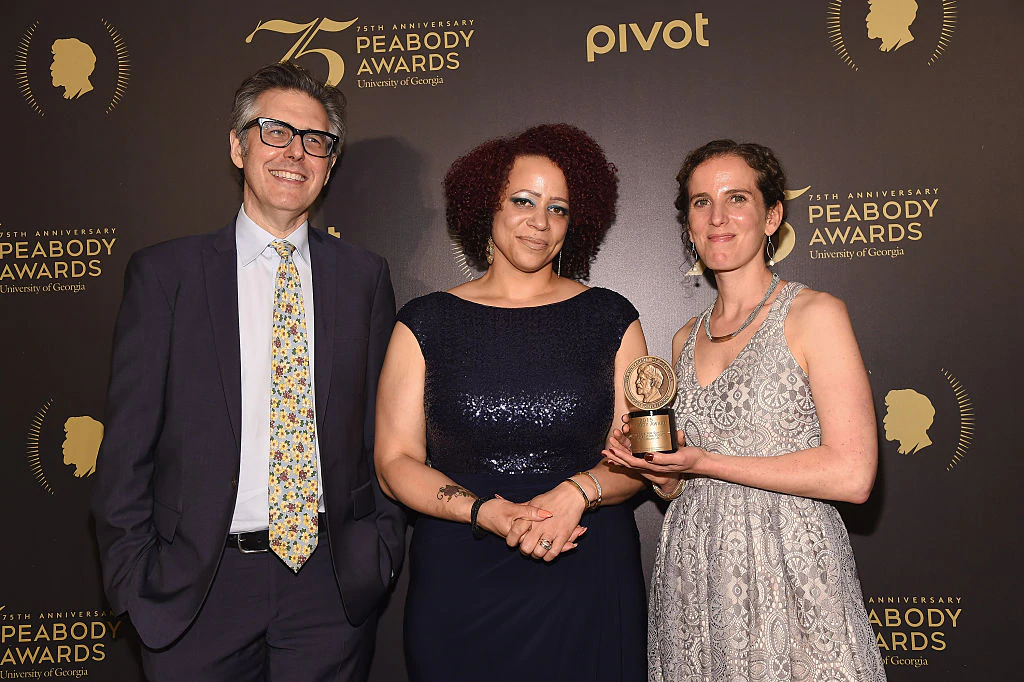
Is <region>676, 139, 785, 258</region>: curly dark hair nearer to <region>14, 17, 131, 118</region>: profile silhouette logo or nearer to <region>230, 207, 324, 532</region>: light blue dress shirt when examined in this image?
<region>230, 207, 324, 532</region>: light blue dress shirt

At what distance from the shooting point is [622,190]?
3.00m

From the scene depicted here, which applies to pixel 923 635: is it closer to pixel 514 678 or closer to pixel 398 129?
pixel 514 678

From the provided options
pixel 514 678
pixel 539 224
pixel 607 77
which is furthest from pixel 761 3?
pixel 514 678

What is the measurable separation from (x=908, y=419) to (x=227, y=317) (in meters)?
2.30

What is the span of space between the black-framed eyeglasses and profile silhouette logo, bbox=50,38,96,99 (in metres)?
1.33

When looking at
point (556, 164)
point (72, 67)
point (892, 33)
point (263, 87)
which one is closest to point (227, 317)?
point (263, 87)

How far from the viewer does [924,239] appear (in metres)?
2.89

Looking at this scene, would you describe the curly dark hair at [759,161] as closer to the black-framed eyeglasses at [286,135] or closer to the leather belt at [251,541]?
the black-framed eyeglasses at [286,135]

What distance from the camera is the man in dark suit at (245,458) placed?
201 cm

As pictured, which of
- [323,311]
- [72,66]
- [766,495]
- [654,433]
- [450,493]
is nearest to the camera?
[654,433]

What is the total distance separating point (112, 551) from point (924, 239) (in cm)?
277

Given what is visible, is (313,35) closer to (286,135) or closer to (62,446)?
(286,135)

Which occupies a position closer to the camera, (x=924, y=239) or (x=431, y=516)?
(x=431, y=516)

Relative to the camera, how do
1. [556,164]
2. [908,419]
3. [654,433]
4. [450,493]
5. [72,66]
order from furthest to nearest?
[72,66] < [908,419] < [556,164] < [450,493] < [654,433]
